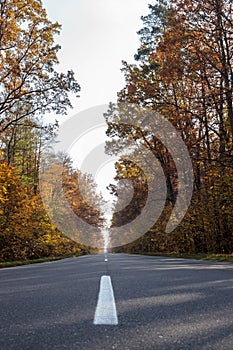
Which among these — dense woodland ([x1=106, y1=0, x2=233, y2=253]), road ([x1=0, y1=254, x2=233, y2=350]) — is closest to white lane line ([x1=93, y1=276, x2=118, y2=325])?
road ([x1=0, y1=254, x2=233, y2=350])

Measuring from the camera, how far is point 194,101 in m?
14.2

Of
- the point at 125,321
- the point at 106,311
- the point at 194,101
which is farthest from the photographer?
the point at 194,101

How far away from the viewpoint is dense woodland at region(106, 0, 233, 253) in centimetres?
1434

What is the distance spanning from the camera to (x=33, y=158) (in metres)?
34.8

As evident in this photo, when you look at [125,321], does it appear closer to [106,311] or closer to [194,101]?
[106,311]

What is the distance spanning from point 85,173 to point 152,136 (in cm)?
3443

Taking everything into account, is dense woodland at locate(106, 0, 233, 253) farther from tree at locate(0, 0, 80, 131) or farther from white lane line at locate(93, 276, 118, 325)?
white lane line at locate(93, 276, 118, 325)

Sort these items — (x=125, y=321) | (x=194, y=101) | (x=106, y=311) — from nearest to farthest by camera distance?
(x=125, y=321), (x=106, y=311), (x=194, y=101)

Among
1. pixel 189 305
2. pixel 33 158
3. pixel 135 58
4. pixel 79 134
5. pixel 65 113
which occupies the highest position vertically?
pixel 79 134

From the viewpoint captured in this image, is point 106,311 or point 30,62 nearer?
point 106,311

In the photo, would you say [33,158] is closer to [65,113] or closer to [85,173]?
[65,113]

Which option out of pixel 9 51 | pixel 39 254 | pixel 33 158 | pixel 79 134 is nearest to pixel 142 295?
Result: pixel 9 51

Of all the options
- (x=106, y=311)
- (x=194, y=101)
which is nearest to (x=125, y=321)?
(x=106, y=311)

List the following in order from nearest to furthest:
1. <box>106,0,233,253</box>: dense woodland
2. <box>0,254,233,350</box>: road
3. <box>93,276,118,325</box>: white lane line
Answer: <box>0,254,233,350</box>: road < <box>93,276,118,325</box>: white lane line < <box>106,0,233,253</box>: dense woodland
